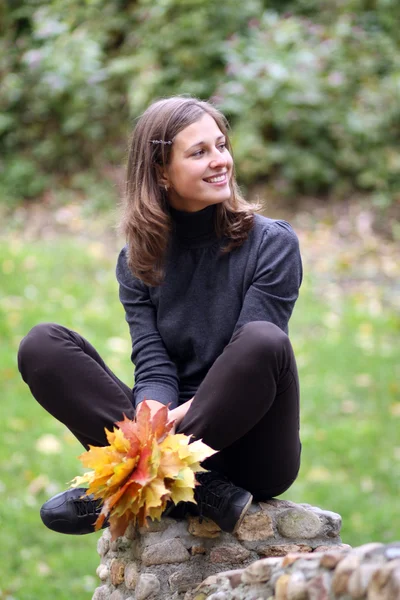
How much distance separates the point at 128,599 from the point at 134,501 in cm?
39

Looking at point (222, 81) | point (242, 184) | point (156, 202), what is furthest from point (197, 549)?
point (222, 81)

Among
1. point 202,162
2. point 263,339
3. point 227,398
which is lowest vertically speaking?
point 227,398

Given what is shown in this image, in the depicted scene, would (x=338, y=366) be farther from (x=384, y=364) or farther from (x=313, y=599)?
(x=313, y=599)

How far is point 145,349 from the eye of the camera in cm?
250

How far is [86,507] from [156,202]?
871 millimetres

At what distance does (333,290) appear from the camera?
18.5 ft

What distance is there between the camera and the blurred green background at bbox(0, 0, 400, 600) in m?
3.98

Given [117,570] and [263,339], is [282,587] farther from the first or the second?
[117,570]

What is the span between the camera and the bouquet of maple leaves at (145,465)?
201 centimetres

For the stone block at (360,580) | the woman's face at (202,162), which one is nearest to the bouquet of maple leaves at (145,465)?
the stone block at (360,580)

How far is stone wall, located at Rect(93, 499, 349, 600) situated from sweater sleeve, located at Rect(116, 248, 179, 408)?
13.7 inches

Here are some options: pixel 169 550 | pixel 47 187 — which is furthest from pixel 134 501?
pixel 47 187

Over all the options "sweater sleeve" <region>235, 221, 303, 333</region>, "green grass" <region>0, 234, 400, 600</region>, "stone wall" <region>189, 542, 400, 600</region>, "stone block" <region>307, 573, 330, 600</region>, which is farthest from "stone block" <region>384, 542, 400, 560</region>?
"green grass" <region>0, 234, 400, 600</region>

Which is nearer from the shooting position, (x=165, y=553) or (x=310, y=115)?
(x=165, y=553)
